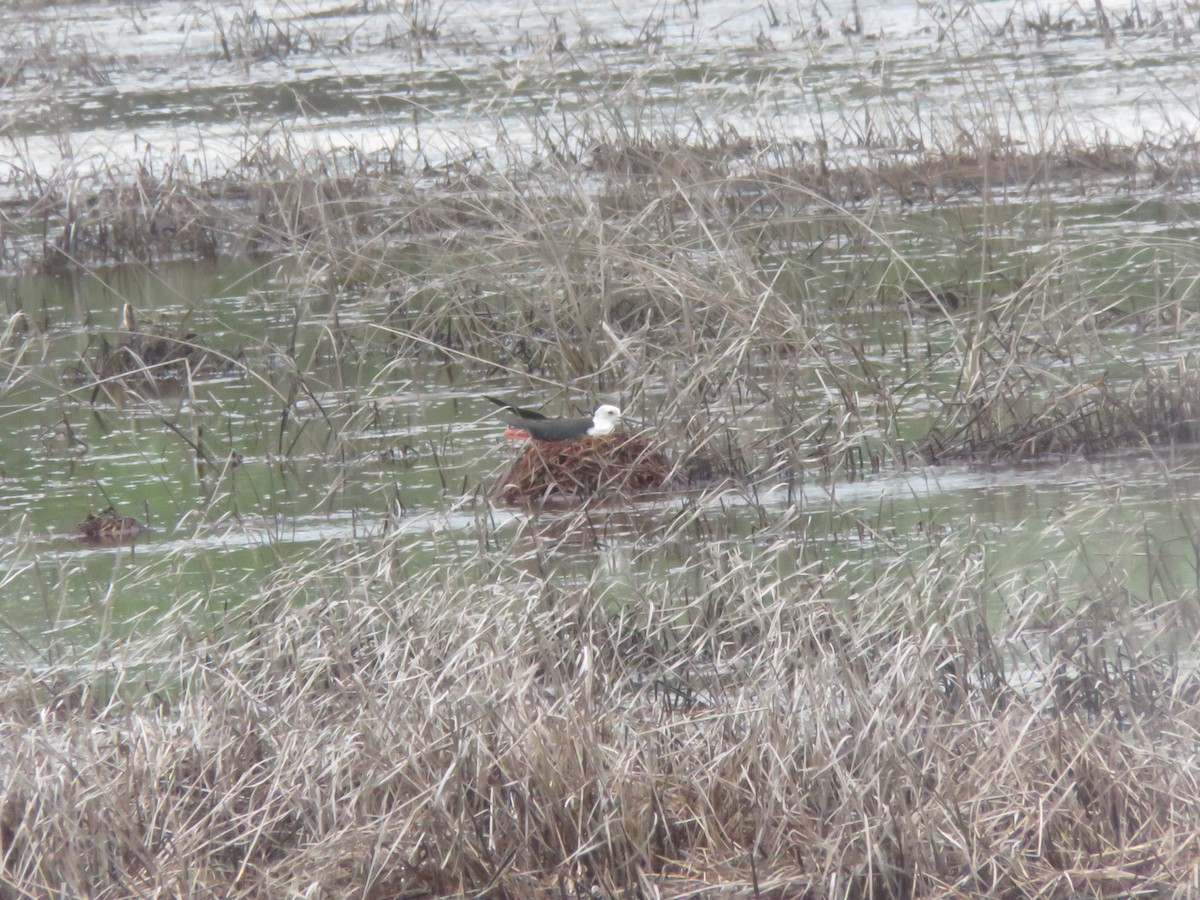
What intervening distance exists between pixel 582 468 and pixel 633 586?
6.57 ft

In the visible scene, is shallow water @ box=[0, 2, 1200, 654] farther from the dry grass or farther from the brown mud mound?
the dry grass

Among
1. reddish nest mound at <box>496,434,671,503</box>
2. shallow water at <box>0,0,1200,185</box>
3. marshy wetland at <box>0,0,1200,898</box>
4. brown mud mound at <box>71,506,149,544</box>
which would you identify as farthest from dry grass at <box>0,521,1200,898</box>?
shallow water at <box>0,0,1200,185</box>

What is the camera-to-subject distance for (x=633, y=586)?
16.2 ft

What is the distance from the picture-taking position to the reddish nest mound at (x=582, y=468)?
6867 millimetres

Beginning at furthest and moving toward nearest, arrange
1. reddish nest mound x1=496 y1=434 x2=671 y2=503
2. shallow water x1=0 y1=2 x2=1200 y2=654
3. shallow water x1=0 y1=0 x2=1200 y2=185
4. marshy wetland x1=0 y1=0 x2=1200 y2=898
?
shallow water x1=0 y1=0 x2=1200 y2=185 → reddish nest mound x1=496 y1=434 x2=671 y2=503 → shallow water x1=0 y1=2 x2=1200 y2=654 → marshy wetland x1=0 y1=0 x2=1200 y2=898

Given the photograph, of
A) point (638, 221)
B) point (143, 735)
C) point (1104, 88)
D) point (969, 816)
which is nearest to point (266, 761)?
point (143, 735)

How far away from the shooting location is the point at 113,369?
9.64m

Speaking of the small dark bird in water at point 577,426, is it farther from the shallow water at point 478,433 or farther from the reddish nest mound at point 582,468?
the shallow water at point 478,433

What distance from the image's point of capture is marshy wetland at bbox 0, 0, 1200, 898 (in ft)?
12.8

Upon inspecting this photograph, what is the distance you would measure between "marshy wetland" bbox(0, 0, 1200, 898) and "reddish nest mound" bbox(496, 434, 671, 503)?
7cm

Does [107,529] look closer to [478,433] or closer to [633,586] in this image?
[478,433]

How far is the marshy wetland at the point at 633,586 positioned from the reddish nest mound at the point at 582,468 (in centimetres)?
7

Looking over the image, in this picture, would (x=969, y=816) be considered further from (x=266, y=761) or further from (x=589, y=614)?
(x=266, y=761)

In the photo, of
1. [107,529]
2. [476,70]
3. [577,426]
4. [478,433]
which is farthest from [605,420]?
[476,70]
